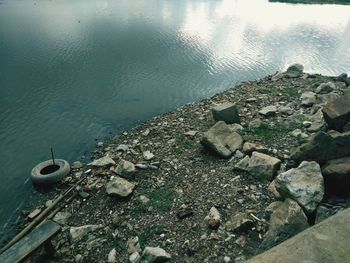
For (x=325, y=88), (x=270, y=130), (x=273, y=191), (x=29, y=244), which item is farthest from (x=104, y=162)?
(x=325, y=88)

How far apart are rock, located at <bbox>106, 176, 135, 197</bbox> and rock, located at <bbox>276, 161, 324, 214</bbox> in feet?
12.5

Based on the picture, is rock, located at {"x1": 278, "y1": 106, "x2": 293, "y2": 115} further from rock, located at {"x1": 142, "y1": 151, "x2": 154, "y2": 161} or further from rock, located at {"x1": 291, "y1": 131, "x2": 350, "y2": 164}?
rock, located at {"x1": 142, "y1": 151, "x2": 154, "y2": 161}

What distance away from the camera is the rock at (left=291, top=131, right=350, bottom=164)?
6500mm

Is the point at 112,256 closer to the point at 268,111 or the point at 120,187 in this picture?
the point at 120,187

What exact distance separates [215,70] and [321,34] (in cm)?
1821

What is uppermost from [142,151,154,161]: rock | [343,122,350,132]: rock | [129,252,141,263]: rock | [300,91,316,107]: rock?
[343,122,350,132]: rock

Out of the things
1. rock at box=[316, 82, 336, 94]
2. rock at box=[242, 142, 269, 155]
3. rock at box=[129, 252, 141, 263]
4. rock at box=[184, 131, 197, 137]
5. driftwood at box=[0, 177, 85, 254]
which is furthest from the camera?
rock at box=[316, 82, 336, 94]

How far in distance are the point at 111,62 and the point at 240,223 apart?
1741 centimetres

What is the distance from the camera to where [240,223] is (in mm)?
6273

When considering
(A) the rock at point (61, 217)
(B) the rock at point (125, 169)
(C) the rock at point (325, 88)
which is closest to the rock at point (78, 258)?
(A) the rock at point (61, 217)

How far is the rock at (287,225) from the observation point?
5184mm

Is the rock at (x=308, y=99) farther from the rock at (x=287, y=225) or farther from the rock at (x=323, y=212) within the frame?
the rock at (x=287, y=225)

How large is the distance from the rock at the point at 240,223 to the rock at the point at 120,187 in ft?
9.35

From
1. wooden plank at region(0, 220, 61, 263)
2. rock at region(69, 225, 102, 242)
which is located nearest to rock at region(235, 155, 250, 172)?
rock at region(69, 225, 102, 242)
